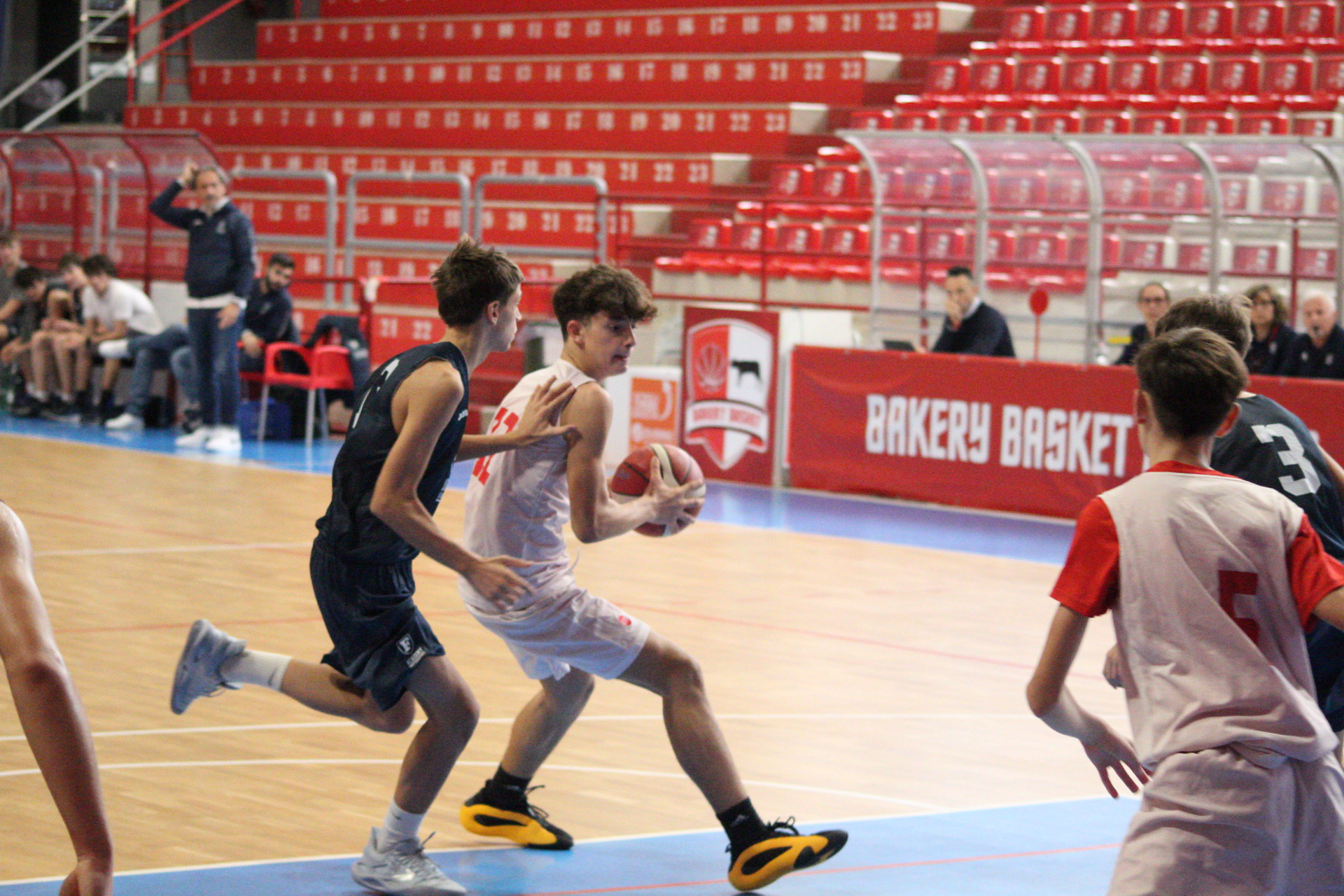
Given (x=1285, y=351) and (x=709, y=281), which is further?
(x=709, y=281)

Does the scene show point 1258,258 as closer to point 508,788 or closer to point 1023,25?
point 1023,25

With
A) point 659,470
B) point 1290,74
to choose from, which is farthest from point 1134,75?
point 659,470

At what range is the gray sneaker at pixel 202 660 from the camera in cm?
492

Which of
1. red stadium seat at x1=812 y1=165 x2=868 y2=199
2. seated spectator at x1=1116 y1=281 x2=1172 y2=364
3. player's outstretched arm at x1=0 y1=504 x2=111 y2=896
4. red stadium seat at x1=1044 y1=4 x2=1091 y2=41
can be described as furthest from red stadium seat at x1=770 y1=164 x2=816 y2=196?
player's outstretched arm at x1=0 y1=504 x2=111 y2=896

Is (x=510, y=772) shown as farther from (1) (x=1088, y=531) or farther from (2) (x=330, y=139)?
(2) (x=330, y=139)

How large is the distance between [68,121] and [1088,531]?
2711 cm

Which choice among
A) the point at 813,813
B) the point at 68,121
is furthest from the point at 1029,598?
the point at 68,121

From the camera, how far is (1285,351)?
12180mm

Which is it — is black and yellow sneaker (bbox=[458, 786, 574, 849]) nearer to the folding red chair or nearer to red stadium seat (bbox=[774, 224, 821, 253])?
the folding red chair

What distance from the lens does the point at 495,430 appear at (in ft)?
16.4

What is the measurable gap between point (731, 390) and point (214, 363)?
4406mm

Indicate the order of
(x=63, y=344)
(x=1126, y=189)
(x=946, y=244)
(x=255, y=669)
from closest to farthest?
1. (x=255, y=669)
2. (x=1126, y=189)
3. (x=946, y=244)
4. (x=63, y=344)

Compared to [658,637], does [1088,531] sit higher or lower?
higher

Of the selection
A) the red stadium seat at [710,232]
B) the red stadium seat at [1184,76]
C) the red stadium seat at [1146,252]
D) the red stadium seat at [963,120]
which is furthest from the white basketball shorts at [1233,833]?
the red stadium seat at [710,232]
